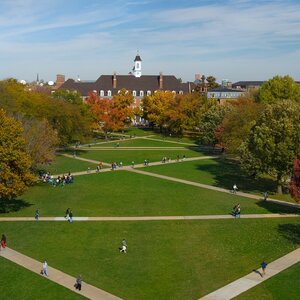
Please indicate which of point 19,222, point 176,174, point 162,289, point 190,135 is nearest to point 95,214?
point 19,222

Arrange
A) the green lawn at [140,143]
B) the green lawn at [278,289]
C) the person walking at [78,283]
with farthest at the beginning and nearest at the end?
the green lawn at [140,143] < the person walking at [78,283] < the green lawn at [278,289]

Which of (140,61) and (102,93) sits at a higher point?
(140,61)

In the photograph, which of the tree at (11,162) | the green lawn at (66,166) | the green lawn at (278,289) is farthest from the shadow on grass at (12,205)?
the green lawn at (278,289)

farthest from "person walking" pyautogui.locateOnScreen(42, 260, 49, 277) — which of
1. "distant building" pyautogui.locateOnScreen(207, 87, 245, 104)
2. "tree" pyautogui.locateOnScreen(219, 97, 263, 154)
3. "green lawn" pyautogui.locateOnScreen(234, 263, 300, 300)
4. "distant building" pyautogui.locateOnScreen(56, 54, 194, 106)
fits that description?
"distant building" pyautogui.locateOnScreen(207, 87, 245, 104)

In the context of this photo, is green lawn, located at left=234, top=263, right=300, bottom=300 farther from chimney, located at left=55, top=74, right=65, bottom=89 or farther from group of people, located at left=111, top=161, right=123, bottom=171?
chimney, located at left=55, top=74, right=65, bottom=89

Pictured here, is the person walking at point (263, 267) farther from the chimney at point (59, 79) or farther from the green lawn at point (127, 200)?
the chimney at point (59, 79)

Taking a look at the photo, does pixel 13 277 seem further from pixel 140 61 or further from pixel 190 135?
pixel 140 61

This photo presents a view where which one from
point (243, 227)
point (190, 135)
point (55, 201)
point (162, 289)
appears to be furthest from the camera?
point (190, 135)
